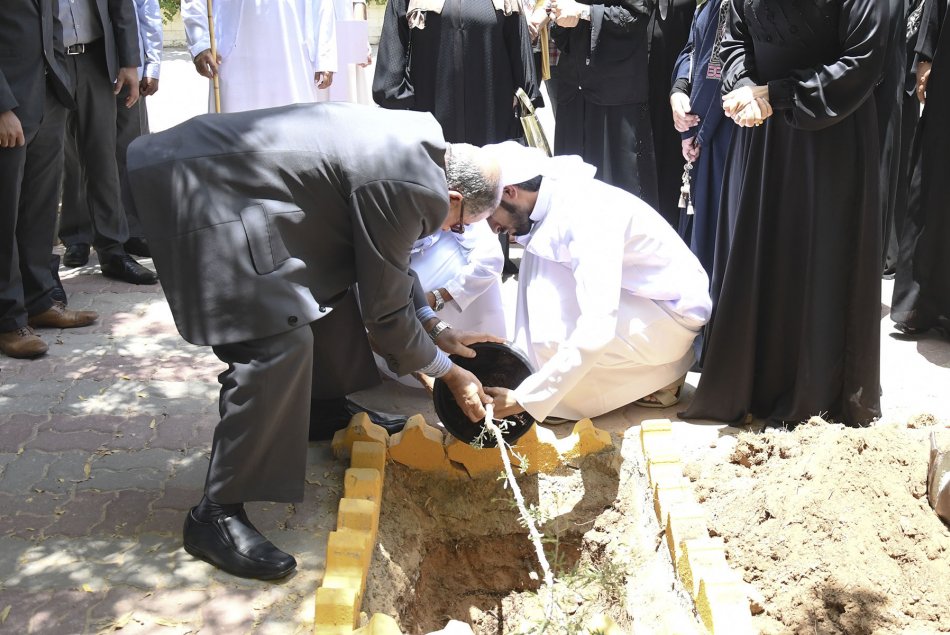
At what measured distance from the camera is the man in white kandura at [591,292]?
11.3 ft

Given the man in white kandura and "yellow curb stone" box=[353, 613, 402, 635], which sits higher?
the man in white kandura

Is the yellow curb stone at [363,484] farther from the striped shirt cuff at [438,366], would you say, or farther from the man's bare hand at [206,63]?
the man's bare hand at [206,63]

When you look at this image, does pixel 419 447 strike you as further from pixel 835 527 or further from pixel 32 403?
pixel 32 403

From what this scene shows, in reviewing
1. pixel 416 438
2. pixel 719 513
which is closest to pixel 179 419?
pixel 416 438

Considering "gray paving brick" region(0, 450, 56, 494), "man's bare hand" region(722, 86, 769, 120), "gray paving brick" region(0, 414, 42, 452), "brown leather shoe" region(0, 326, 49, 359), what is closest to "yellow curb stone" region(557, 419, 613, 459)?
"man's bare hand" region(722, 86, 769, 120)

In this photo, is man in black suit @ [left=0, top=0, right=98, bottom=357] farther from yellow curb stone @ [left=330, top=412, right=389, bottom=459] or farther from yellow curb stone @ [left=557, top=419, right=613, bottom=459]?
yellow curb stone @ [left=557, top=419, right=613, bottom=459]

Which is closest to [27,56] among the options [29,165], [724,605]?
[29,165]

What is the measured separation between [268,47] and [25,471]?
126 inches

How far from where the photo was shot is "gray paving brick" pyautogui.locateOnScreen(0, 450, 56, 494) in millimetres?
3346

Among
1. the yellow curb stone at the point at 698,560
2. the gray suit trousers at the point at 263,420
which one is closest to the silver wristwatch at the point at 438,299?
the gray suit trousers at the point at 263,420

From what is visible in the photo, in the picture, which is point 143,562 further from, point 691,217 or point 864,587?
point 691,217

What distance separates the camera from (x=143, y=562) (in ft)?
9.59

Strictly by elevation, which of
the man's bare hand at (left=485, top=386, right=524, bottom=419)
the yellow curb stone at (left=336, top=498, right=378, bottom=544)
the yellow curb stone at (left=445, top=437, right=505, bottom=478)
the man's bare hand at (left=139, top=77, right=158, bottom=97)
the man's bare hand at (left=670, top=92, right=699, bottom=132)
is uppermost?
the man's bare hand at (left=139, top=77, right=158, bottom=97)

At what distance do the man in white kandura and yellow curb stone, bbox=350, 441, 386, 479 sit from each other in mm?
462
